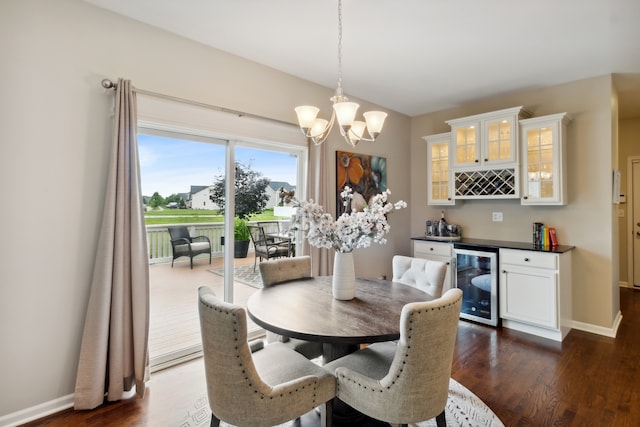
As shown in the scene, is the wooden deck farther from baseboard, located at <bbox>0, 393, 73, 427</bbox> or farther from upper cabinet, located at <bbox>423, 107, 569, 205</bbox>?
upper cabinet, located at <bbox>423, 107, 569, 205</bbox>

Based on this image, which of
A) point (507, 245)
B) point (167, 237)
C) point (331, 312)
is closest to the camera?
point (331, 312)

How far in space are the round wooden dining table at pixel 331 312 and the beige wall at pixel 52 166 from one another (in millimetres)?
1287

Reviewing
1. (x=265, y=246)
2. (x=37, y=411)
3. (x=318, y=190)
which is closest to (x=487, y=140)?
(x=318, y=190)

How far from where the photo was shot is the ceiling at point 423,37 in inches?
88.0

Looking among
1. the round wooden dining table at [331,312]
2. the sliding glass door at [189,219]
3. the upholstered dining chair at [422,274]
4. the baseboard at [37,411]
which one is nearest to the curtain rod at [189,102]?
the sliding glass door at [189,219]

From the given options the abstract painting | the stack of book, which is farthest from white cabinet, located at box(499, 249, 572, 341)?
the abstract painting

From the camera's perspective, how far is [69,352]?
2.16m

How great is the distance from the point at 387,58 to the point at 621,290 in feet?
16.9

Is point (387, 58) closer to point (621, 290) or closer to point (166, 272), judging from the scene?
point (166, 272)

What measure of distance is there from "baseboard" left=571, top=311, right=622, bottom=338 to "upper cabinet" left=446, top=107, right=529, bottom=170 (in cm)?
185

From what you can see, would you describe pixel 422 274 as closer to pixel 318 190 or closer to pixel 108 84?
pixel 318 190

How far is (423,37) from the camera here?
2.61 meters

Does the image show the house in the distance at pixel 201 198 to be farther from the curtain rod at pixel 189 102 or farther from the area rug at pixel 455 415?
the area rug at pixel 455 415

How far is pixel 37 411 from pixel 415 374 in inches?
91.5
